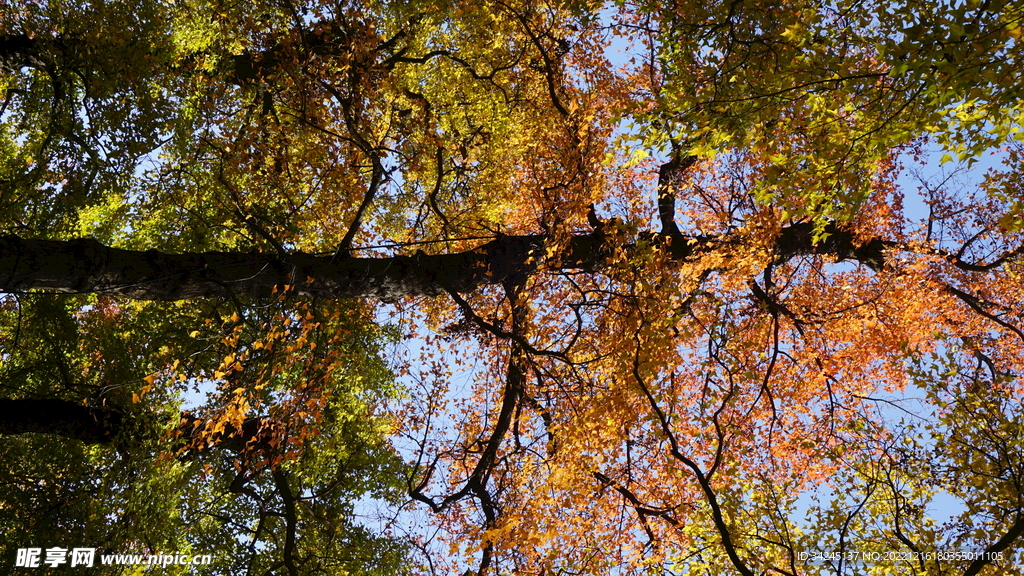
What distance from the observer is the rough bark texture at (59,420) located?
9.38 meters

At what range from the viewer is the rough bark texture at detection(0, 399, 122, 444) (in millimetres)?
9375

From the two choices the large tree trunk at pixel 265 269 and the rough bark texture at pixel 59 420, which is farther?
the rough bark texture at pixel 59 420

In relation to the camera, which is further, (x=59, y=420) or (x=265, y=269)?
(x=59, y=420)

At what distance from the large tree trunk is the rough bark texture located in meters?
2.78

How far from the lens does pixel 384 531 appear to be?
11648mm

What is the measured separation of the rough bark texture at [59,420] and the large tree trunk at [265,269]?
278cm

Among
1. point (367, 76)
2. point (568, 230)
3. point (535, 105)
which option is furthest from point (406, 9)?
point (568, 230)

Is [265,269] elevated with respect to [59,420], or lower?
elevated

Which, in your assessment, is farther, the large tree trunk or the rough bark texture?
the rough bark texture

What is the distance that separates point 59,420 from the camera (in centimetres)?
970

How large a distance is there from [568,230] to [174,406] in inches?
320

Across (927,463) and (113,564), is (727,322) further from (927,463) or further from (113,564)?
(113,564)

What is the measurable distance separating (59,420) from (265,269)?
5.04m

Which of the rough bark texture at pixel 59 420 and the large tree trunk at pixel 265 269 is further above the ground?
the large tree trunk at pixel 265 269
